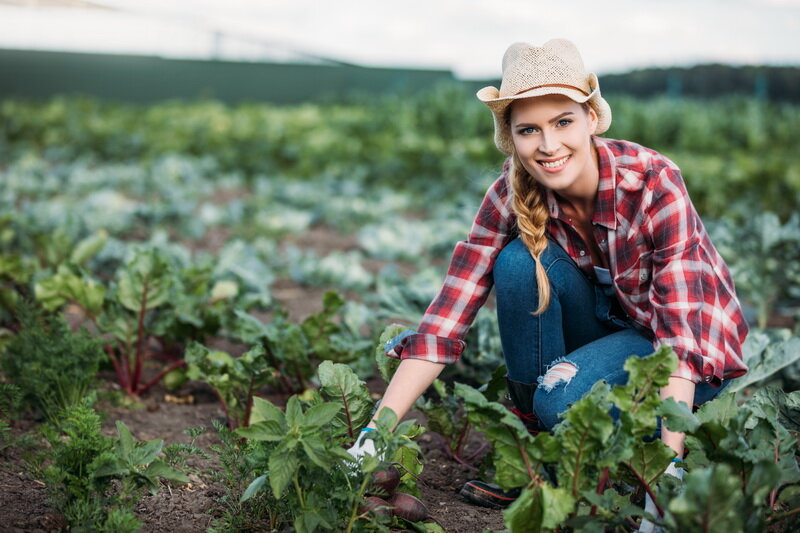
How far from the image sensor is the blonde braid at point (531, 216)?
2.15 metres

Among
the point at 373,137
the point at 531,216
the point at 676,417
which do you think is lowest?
the point at 676,417

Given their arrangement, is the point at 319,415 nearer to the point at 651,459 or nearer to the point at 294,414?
the point at 294,414

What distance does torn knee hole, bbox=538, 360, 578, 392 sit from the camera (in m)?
2.11

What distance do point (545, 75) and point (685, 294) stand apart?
63cm

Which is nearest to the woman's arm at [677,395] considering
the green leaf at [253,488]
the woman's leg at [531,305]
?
the woman's leg at [531,305]

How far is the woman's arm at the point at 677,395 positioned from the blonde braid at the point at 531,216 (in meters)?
0.44

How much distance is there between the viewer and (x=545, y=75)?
6.42 ft

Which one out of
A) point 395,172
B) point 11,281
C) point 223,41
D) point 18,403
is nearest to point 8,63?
point 223,41

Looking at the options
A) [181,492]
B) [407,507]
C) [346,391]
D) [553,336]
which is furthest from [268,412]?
[553,336]

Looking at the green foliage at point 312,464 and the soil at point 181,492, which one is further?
the soil at point 181,492

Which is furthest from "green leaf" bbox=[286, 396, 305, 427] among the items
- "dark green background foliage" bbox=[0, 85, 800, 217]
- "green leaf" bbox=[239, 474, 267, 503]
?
"dark green background foliage" bbox=[0, 85, 800, 217]

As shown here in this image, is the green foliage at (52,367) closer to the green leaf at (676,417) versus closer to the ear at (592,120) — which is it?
the ear at (592,120)

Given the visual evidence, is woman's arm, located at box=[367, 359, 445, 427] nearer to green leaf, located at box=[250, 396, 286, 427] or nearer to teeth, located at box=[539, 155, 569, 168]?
green leaf, located at box=[250, 396, 286, 427]

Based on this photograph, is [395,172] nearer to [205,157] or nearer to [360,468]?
[205,157]
